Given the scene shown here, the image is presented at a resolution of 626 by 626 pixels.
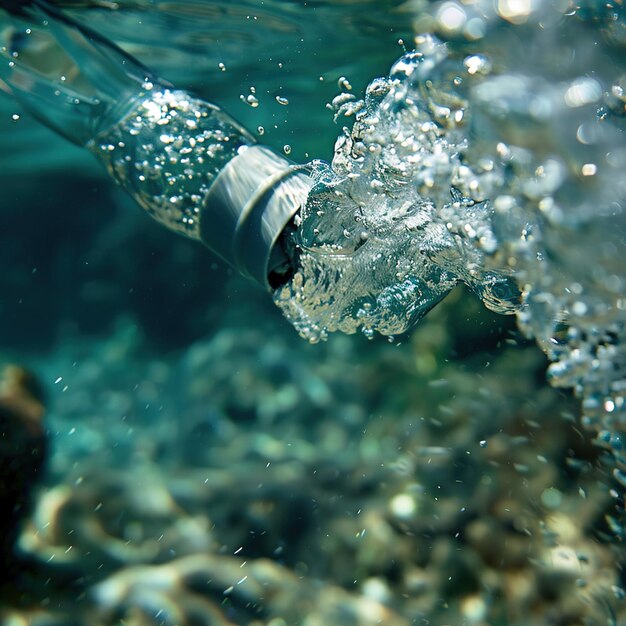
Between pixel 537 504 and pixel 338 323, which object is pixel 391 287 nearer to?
pixel 338 323

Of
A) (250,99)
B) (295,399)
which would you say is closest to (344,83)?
(250,99)

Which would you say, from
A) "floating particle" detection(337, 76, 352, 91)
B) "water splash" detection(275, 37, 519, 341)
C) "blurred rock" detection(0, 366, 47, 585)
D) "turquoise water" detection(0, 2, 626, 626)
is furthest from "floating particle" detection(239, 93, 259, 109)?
"water splash" detection(275, 37, 519, 341)

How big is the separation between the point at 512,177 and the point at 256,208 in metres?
0.46

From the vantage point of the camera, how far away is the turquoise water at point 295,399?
44.4 inches

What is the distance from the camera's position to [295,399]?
87.6 inches

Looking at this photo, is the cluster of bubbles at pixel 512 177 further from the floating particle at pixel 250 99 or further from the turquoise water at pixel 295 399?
the floating particle at pixel 250 99

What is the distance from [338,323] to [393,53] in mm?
1714

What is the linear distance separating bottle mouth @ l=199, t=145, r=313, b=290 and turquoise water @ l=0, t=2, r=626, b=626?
0.07 metres

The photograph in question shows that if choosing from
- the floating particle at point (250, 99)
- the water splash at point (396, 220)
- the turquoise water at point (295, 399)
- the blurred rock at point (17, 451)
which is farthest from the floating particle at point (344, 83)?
the blurred rock at point (17, 451)

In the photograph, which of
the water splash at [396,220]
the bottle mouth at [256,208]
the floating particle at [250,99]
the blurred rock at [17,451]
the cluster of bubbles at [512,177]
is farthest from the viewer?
the floating particle at [250,99]

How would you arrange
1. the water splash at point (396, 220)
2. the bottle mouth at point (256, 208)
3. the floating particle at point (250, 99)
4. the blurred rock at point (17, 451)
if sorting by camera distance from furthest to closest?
the floating particle at point (250, 99) < the blurred rock at point (17, 451) < the bottle mouth at point (256, 208) < the water splash at point (396, 220)

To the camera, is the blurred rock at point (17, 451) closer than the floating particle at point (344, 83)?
Yes

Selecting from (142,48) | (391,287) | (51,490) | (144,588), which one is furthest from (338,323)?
(142,48)

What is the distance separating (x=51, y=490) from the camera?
196cm
